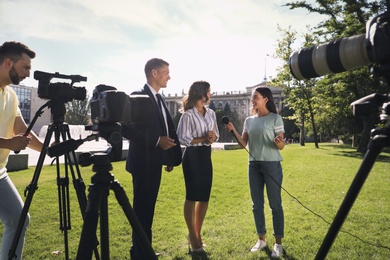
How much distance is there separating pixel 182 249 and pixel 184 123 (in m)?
1.62

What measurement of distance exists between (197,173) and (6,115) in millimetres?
2109

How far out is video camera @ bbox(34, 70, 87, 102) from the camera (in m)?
2.47

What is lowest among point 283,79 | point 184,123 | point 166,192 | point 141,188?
point 166,192

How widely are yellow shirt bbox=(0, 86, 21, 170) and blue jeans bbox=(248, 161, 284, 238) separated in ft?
9.01

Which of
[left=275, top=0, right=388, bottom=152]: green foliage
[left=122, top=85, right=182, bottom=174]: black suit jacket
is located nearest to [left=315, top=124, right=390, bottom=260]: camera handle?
[left=122, top=85, right=182, bottom=174]: black suit jacket

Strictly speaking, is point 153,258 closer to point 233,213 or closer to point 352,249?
point 352,249

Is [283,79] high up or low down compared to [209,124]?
up

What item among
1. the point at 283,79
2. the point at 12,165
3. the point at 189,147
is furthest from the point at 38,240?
the point at 283,79

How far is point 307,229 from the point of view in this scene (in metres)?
4.61

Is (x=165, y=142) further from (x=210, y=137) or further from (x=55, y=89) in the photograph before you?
(x=55, y=89)

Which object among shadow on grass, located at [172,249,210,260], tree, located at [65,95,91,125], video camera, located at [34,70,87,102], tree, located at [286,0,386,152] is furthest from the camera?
tree, located at [65,95,91,125]

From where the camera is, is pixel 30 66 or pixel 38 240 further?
pixel 38 240

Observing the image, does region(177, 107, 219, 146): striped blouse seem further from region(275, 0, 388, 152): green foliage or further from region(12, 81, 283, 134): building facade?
region(12, 81, 283, 134): building facade

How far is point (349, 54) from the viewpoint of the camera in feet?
4.81
